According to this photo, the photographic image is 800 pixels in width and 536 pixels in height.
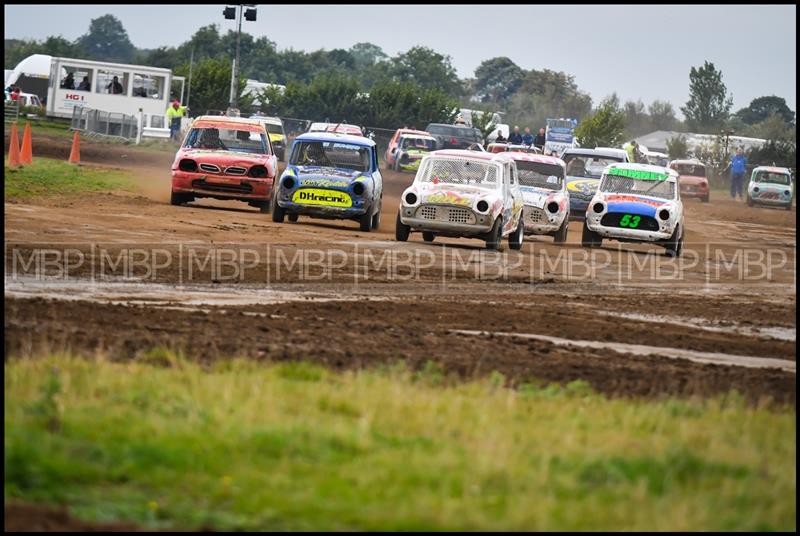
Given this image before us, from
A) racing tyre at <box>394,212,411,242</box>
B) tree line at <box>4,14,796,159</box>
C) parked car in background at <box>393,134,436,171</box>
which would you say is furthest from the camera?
tree line at <box>4,14,796,159</box>

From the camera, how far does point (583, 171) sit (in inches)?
1109

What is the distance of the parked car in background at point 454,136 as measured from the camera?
170 feet

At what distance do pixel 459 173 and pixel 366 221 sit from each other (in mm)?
1980

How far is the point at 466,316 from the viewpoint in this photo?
13344 millimetres

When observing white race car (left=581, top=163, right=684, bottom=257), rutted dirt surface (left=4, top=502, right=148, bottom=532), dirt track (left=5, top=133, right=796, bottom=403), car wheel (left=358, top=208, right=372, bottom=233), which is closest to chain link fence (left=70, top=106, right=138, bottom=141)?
dirt track (left=5, top=133, right=796, bottom=403)

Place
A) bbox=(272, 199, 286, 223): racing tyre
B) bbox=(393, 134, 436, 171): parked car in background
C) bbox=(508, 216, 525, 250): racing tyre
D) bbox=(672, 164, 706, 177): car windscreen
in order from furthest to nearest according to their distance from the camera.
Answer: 1. bbox=(672, 164, 706, 177): car windscreen
2. bbox=(393, 134, 436, 171): parked car in background
3. bbox=(272, 199, 286, 223): racing tyre
4. bbox=(508, 216, 525, 250): racing tyre

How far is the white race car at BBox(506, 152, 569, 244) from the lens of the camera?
24172mm

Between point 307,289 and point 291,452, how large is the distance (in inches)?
309

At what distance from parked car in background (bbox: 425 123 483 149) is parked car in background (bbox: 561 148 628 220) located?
23299mm

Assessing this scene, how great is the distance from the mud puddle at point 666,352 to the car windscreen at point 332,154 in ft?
38.2

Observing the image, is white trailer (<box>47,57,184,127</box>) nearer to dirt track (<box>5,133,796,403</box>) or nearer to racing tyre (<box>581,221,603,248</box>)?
dirt track (<box>5,133,796,403</box>)

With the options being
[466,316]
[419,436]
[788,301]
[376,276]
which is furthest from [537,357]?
[788,301]

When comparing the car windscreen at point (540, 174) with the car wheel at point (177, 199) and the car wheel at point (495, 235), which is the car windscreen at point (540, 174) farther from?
the car wheel at point (177, 199)

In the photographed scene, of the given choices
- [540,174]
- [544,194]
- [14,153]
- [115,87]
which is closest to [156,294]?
[544,194]
